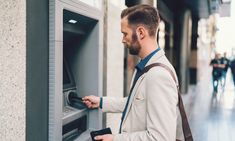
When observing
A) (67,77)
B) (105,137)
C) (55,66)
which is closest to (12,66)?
(55,66)

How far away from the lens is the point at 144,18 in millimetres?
1628

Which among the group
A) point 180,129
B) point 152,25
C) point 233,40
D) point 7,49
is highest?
point 233,40

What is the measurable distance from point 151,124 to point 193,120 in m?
6.18

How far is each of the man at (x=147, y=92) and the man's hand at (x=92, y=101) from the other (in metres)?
0.54

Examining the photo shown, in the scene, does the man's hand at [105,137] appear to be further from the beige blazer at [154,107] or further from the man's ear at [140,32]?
the man's ear at [140,32]

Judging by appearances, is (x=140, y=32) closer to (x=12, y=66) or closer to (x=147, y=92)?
(x=147, y=92)

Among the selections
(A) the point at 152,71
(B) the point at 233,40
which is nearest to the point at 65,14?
(A) the point at 152,71

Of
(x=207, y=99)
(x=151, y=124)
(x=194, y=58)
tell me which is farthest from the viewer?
(x=194, y=58)

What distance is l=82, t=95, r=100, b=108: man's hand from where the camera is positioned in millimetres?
2244

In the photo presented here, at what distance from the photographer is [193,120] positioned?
7.40m

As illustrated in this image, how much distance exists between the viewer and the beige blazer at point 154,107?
1.50 metres

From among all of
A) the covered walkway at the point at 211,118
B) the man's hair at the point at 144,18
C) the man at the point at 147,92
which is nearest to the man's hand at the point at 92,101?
the man at the point at 147,92

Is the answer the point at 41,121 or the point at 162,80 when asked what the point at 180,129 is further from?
the point at 41,121

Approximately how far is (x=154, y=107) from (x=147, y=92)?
9 cm
